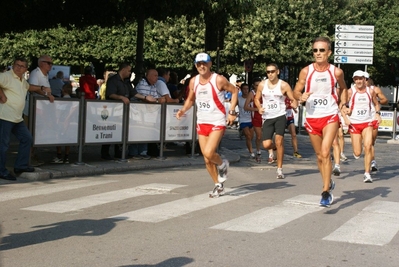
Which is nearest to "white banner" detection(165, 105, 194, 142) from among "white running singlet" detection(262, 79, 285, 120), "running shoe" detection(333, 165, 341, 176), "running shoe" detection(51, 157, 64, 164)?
"running shoe" detection(51, 157, 64, 164)

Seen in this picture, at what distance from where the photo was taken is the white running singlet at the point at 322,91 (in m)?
10.6

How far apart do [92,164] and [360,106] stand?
494 centimetres

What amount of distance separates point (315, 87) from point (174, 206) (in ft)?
8.07

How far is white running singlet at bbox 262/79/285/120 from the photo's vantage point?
46.0ft

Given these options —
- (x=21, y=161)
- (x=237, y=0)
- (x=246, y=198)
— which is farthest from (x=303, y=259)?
(x=237, y=0)

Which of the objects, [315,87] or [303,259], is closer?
[303,259]

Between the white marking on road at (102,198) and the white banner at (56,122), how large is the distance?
2332 mm

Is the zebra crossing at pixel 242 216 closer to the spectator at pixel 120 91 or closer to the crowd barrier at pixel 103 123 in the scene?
the crowd barrier at pixel 103 123

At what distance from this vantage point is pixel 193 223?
8773 mm

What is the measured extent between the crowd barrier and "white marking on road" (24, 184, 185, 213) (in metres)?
2.39

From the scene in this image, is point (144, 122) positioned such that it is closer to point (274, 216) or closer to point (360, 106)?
point (360, 106)

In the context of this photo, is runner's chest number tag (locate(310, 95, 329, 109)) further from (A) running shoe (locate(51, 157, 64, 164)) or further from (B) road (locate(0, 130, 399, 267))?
(A) running shoe (locate(51, 157, 64, 164))

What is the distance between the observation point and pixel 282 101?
14.1 m

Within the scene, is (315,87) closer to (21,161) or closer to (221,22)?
(21,161)
